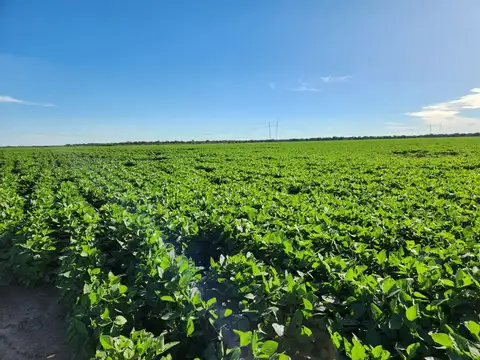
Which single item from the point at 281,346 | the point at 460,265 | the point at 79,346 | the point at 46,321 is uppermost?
the point at 460,265

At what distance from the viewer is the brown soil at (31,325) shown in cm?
369

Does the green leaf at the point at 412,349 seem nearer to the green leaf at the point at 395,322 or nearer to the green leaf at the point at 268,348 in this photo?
the green leaf at the point at 395,322

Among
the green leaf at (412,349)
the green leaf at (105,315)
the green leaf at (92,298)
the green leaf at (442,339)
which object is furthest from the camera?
the green leaf at (92,298)

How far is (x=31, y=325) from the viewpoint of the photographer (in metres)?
4.20

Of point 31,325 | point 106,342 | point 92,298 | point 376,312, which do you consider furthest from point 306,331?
point 31,325

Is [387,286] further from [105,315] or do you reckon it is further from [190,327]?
[105,315]

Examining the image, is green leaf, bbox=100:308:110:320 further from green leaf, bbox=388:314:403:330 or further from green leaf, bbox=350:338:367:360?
green leaf, bbox=388:314:403:330

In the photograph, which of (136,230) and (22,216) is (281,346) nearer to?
(136,230)

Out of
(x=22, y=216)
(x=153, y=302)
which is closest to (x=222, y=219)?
(x=153, y=302)

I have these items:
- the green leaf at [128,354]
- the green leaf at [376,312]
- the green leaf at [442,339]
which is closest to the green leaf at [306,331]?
the green leaf at [376,312]

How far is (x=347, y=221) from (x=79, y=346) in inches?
152

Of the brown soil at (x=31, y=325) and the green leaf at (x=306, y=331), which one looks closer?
the green leaf at (x=306, y=331)

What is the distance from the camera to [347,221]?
5180 mm

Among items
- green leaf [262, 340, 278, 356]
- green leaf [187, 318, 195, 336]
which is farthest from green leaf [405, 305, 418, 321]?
green leaf [187, 318, 195, 336]
